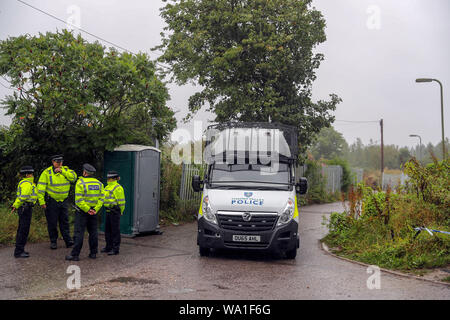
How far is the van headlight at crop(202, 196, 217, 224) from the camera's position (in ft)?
30.3

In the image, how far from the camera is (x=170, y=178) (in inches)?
626

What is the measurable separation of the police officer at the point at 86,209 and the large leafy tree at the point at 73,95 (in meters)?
2.59

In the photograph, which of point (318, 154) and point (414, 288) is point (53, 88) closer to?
point (414, 288)

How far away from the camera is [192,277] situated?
7.71 metres

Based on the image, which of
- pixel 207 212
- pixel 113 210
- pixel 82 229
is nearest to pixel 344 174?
pixel 207 212

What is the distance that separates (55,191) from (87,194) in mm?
1210

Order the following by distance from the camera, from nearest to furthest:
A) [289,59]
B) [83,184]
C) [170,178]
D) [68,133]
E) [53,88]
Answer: [83,184] → [53,88] → [68,133] → [170,178] → [289,59]

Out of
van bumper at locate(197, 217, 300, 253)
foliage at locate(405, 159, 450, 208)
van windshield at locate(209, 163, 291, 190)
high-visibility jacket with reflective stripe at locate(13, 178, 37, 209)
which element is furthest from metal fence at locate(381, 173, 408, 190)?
high-visibility jacket with reflective stripe at locate(13, 178, 37, 209)

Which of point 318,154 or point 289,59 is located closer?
point 289,59

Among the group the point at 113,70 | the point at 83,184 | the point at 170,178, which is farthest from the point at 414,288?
the point at 170,178

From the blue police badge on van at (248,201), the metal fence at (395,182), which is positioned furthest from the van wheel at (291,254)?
the metal fence at (395,182)
